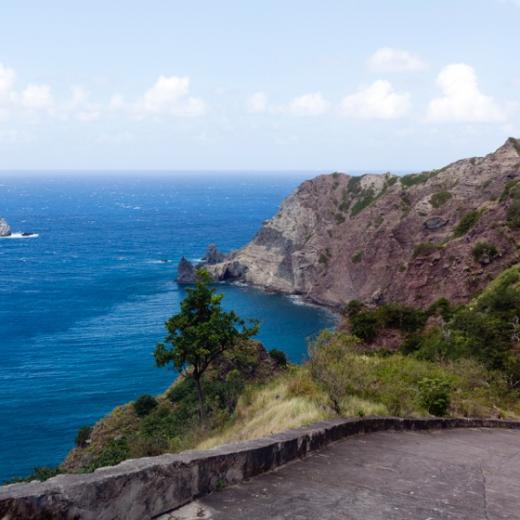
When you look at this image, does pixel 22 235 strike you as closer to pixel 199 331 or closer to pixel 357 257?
pixel 357 257

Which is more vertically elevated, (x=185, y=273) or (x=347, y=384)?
(x=347, y=384)

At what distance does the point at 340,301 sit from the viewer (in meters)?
86.9

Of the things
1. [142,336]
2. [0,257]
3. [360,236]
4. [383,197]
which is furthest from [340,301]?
[0,257]

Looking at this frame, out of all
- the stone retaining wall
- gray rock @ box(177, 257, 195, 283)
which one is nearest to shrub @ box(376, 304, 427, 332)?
the stone retaining wall

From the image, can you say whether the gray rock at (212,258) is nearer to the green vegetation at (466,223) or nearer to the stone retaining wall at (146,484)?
the green vegetation at (466,223)

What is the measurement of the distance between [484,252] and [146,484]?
180ft

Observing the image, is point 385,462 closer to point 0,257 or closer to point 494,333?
point 494,333

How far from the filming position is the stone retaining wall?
17.5 feet

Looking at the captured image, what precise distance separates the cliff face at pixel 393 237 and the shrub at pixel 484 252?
9cm

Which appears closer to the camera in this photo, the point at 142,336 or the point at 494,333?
the point at 494,333

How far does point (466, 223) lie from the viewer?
69688 mm

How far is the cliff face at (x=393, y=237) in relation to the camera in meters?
58.8

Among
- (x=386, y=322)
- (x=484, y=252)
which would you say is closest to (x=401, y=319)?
(x=386, y=322)

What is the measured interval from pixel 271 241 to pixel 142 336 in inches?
1750
